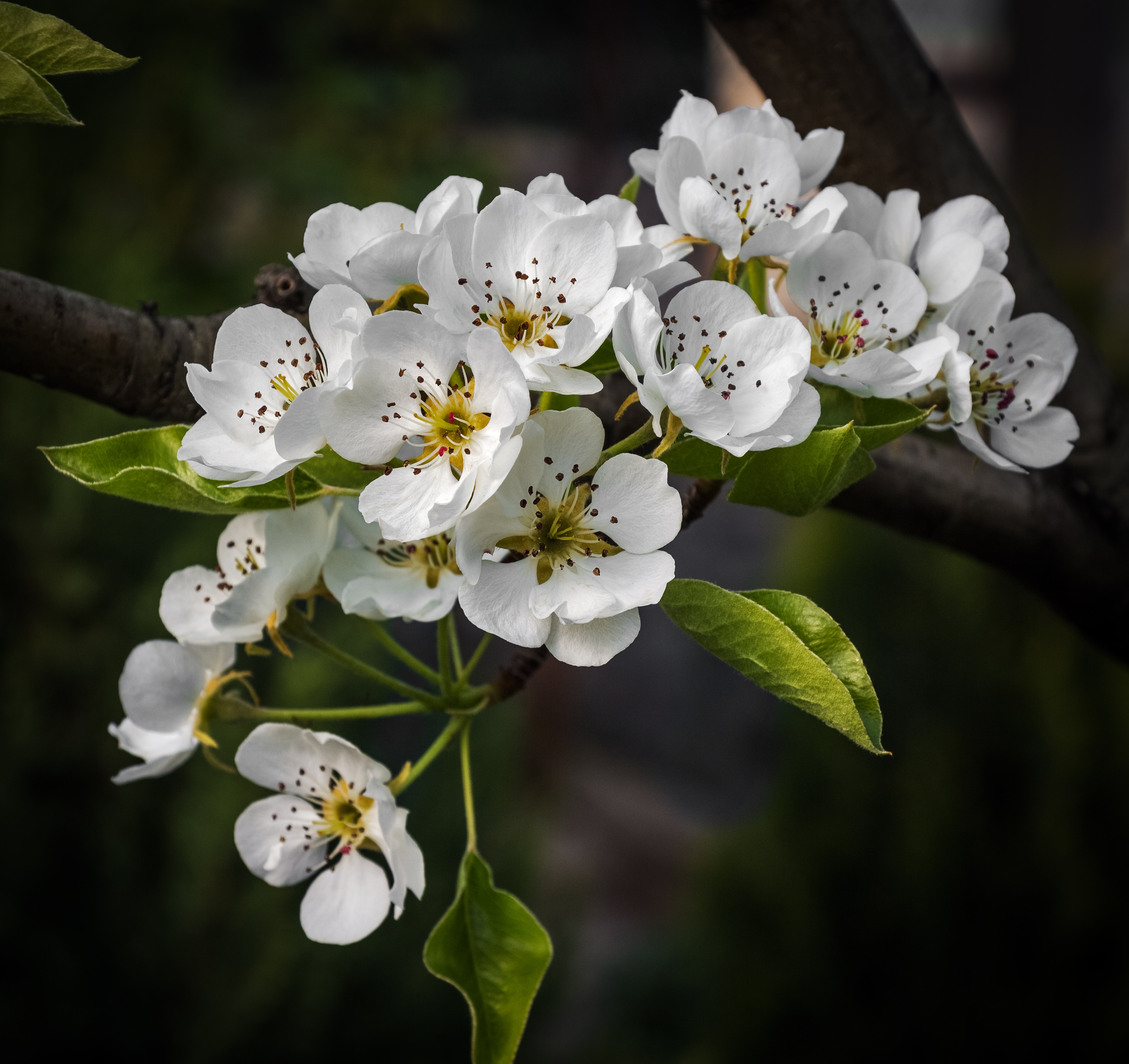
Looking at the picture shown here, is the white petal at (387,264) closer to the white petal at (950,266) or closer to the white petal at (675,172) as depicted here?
the white petal at (675,172)

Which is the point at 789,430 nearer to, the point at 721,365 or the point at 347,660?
the point at 721,365

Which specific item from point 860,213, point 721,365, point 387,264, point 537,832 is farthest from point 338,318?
point 537,832

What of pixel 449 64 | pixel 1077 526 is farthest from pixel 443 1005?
pixel 449 64

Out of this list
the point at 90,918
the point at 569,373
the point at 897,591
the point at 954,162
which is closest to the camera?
the point at 569,373

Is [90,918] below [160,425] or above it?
below

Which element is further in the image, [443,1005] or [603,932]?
[603,932]

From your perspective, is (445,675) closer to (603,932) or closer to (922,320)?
(922,320)
